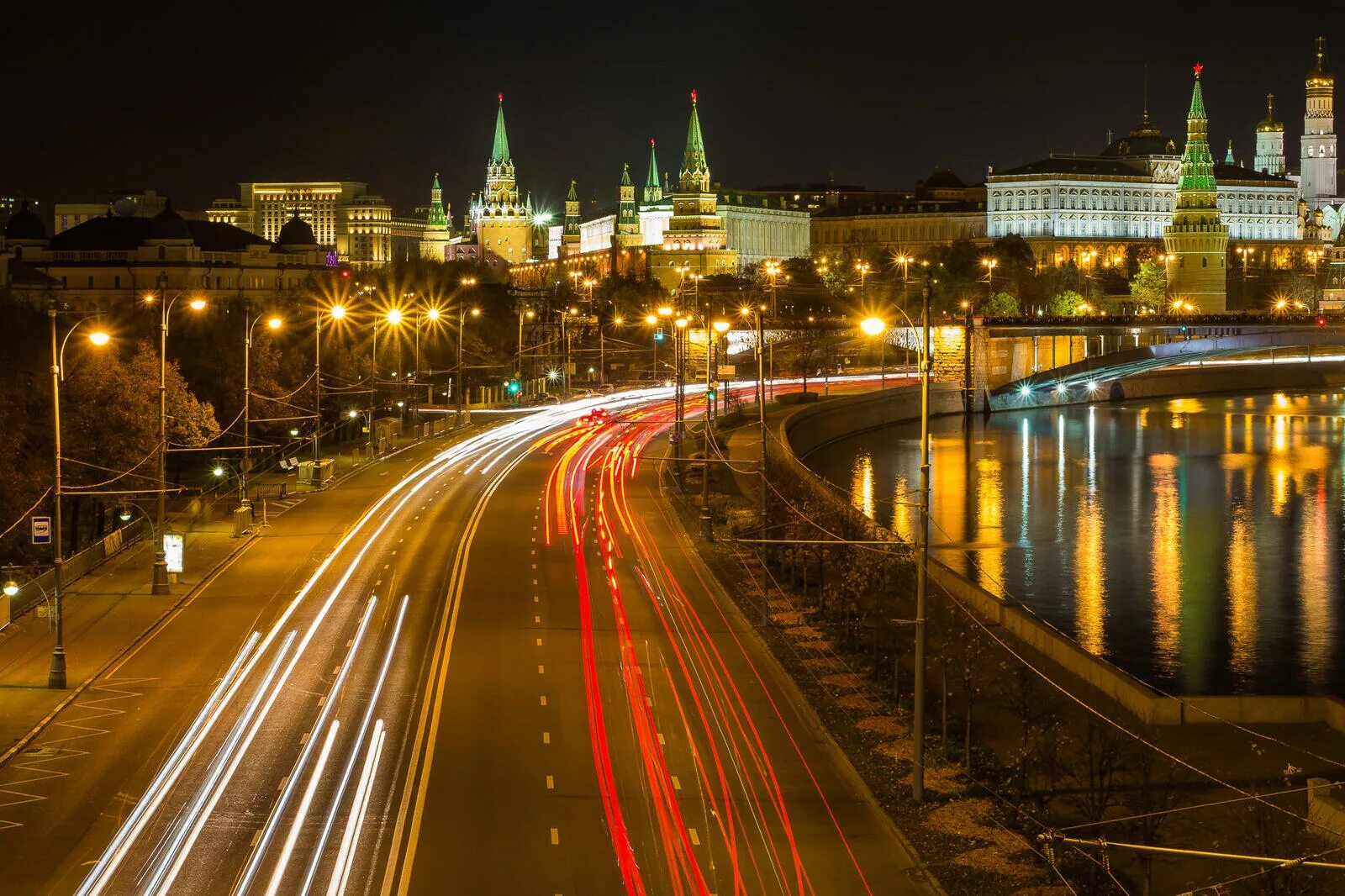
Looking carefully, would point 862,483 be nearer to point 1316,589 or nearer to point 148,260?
point 1316,589

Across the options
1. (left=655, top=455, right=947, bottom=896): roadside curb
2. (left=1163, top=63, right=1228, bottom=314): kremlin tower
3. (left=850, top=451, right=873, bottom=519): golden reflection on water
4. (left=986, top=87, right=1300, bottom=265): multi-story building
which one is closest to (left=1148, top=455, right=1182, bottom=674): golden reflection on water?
(left=655, top=455, right=947, bottom=896): roadside curb

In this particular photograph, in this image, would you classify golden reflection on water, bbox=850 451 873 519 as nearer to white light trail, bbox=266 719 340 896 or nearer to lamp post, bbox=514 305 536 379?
lamp post, bbox=514 305 536 379

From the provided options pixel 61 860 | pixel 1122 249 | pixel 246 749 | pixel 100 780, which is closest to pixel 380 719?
pixel 246 749

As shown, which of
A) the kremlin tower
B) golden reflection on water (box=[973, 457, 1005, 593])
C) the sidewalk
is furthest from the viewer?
the kremlin tower

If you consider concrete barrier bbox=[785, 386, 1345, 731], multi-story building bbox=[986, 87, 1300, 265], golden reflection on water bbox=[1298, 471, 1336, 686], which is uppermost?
multi-story building bbox=[986, 87, 1300, 265]

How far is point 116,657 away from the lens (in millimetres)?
27500

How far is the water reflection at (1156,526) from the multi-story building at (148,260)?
2214 inches

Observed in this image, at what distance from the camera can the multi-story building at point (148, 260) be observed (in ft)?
399

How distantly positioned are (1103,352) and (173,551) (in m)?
86.5

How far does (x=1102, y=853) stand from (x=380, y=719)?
10.2 m

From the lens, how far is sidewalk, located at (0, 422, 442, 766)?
24.5 meters

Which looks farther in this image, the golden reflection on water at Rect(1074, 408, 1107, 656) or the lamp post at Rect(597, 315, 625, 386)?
the lamp post at Rect(597, 315, 625, 386)

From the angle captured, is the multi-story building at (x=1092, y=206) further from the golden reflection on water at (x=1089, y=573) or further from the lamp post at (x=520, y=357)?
the golden reflection on water at (x=1089, y=573)

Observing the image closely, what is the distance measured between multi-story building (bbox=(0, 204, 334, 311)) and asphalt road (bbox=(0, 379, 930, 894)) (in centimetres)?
8825
